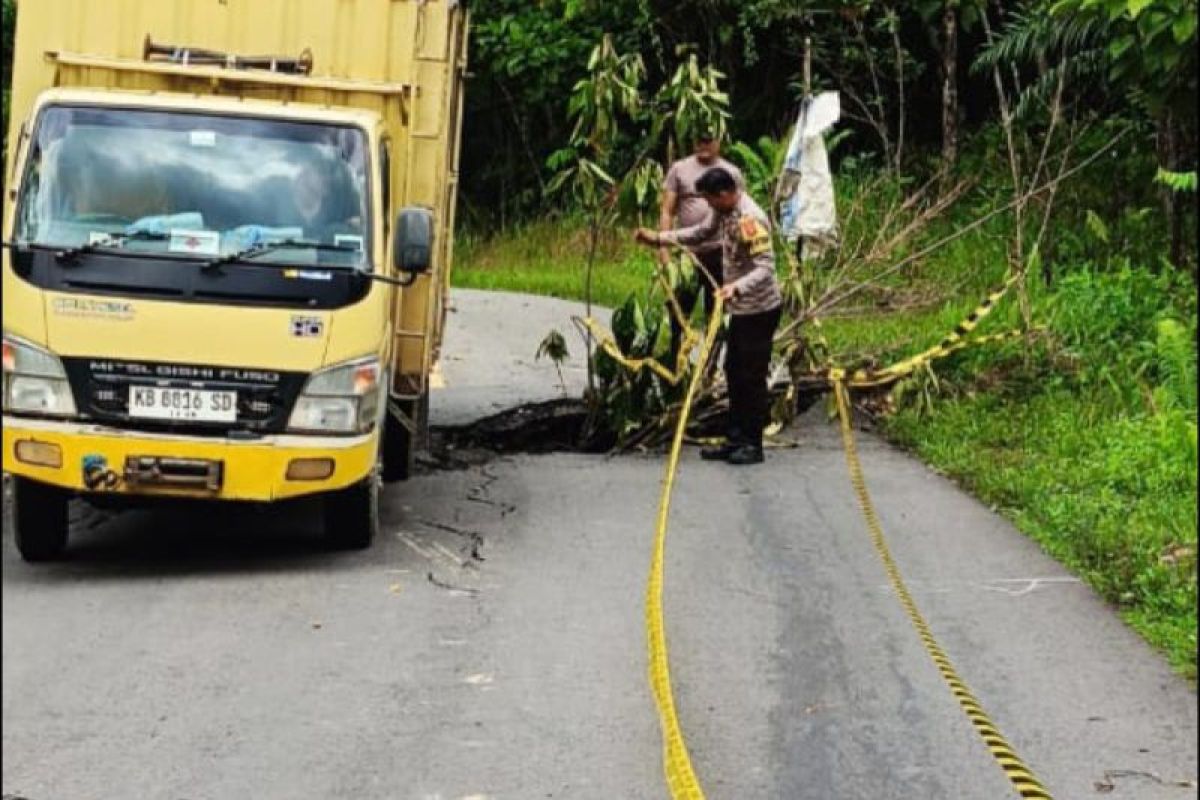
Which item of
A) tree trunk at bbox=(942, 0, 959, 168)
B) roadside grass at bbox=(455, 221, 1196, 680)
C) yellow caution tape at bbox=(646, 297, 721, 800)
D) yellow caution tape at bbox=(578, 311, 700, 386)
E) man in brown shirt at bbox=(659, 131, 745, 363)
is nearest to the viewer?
yellow caution tape at bbox=(646, 297, 721, 800)

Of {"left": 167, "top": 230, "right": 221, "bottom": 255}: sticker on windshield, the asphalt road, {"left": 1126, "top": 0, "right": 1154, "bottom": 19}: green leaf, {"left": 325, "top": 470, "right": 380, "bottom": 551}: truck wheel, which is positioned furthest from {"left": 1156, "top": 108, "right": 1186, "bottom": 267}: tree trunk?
{"left": 167, "top": 230, "right": 221, "bottom": 255}: sticker on windshield

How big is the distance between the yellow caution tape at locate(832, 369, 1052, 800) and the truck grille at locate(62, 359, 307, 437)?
291 centimetres

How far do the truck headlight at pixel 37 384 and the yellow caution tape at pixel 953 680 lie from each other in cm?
369

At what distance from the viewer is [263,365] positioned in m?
7.75

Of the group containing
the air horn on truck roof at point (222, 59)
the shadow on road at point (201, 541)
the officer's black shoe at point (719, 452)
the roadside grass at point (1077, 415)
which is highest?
the air horn on truck roof at point (222, 59)

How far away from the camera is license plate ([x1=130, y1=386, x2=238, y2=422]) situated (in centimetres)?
764

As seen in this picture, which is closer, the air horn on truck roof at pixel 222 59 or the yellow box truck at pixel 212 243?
the yellow box truck at pixel 212 243

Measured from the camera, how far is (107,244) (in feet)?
25.6

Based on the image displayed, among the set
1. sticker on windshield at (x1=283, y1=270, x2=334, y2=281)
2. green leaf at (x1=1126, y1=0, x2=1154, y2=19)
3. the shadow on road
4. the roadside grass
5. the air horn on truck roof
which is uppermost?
green leaf at (x1=1126, y1=0, x2=1154, y2=19)

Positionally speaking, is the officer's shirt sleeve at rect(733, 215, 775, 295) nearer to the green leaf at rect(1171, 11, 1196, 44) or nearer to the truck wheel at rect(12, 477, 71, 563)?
the green leaf at rect(1171, 11, 1196, 44)

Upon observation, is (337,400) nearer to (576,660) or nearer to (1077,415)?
(576,660)

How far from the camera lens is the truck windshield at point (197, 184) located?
802 centimetres

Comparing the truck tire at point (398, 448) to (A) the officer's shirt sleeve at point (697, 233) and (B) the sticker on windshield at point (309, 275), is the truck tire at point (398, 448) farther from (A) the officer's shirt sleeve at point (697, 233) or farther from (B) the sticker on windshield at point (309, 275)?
(B) the sticker on windshield at point (309, 275)

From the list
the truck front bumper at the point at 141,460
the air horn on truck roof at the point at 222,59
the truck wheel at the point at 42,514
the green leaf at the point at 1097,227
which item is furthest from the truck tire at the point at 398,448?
the green leaf at the point at 1097,227
